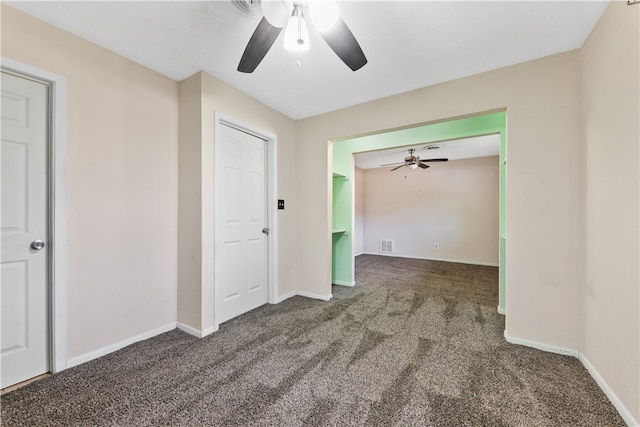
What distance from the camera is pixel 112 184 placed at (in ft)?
6.64

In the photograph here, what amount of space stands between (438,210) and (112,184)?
6.00 meters

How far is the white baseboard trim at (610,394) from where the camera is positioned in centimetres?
129

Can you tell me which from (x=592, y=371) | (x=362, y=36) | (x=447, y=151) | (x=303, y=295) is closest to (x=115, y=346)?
(x=303, y=295)

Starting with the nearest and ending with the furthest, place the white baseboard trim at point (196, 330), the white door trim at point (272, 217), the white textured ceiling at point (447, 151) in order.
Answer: the white baseboard trim at point (196, 330) → the white door trim at point (272, 217) → the white textured ceiling at point (447, 151)

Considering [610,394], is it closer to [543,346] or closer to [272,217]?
[543,346]

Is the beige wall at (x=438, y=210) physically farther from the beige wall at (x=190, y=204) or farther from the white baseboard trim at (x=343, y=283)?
the beige wall at (x=190, y=204)

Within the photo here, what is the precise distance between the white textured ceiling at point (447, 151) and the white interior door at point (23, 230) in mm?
3806

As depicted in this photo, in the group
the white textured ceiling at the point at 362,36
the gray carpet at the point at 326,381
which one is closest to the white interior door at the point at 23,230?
the gray carpet at the point at 326,381

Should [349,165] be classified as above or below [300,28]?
below

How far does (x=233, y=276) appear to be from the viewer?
107 inches

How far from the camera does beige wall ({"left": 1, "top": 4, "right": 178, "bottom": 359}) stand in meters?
1.81

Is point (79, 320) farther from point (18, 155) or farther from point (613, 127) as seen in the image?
point (613, 127)

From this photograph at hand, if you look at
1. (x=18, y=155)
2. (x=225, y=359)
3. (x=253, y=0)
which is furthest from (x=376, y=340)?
(x=18, y=155)

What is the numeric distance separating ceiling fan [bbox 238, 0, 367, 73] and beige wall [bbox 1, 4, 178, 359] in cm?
126
